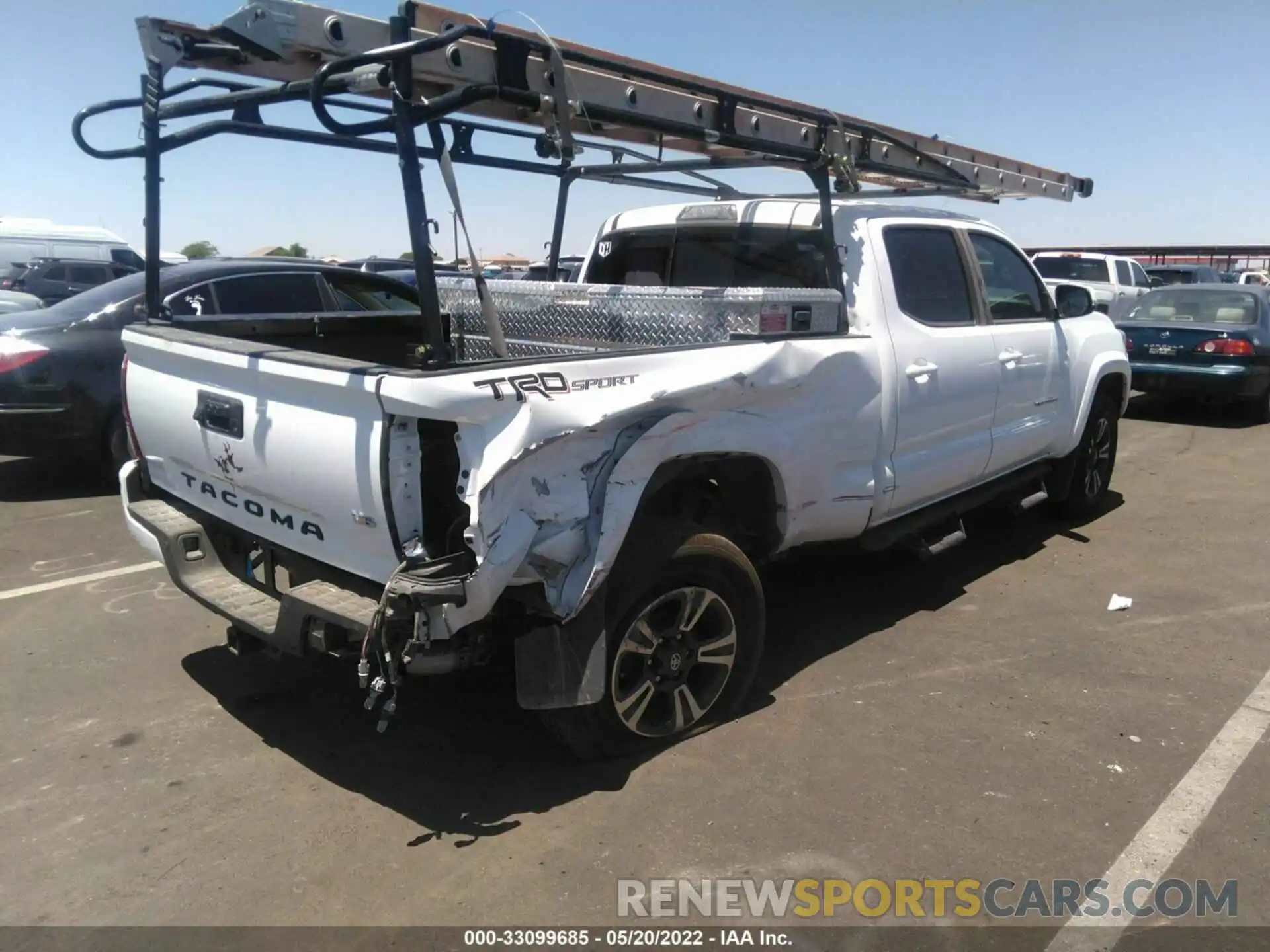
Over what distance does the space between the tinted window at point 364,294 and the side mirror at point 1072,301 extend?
4659 millimetres

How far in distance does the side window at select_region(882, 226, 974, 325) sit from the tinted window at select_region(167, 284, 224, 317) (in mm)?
4637

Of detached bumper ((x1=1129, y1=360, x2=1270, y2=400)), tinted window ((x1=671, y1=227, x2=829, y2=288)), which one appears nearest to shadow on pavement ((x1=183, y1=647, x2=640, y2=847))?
tinted window ((x1=671, y1=227, x2=829, y2=288))

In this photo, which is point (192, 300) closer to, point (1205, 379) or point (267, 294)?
point (267, 294)

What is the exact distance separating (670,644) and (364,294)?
541 centimetres

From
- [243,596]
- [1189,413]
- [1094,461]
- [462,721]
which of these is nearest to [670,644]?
[462,721]

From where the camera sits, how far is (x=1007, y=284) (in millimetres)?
5531

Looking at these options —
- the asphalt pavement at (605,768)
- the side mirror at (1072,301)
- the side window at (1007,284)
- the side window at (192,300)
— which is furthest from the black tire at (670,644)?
the side window at (192,300)

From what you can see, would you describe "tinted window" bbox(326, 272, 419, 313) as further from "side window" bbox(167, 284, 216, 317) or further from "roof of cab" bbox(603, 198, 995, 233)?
"roof of cab" bbox(603, 198, 995, 233)

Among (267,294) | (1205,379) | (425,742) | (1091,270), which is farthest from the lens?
(1091,270)

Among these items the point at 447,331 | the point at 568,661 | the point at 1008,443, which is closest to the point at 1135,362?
the point at 1008,443

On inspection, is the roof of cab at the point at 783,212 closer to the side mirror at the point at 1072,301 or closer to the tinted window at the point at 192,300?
the side mirror at the point at 1072,301

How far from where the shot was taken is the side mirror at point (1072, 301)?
6.05 m

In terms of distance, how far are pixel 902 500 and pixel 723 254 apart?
1475 mm

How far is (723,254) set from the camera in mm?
4828
